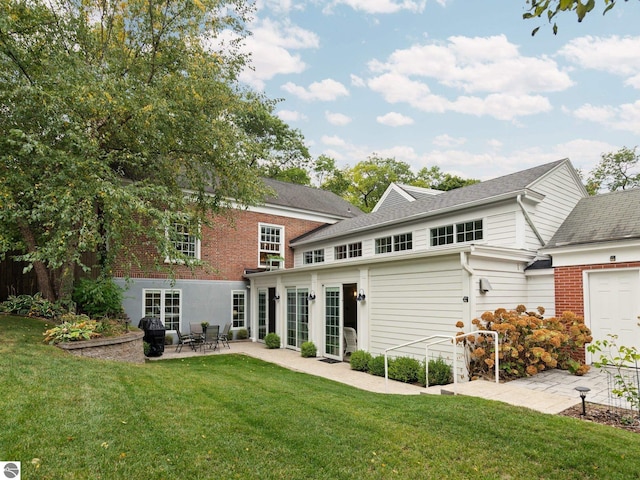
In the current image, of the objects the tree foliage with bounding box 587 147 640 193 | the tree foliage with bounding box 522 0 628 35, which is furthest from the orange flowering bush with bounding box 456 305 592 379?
the tree foliage with bounding box 587 147 640 193

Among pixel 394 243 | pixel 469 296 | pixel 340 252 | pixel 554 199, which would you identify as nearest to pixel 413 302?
pixel 469 296

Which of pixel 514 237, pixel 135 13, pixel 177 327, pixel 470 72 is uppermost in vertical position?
Result: pixel 135 13

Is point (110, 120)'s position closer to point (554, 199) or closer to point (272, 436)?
point (272, 436)

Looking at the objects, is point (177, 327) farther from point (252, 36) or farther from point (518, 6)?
point (518, 6)

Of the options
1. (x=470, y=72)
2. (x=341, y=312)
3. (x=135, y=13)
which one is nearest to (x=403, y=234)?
(x=341, y=312)

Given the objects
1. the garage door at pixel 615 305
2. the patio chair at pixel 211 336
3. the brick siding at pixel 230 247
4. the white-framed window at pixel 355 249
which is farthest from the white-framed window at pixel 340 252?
the garage door at pixel 615 305

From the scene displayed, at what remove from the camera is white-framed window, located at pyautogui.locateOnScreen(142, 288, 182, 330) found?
46.6ft

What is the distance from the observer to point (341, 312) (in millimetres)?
11250

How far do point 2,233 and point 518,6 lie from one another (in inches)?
423

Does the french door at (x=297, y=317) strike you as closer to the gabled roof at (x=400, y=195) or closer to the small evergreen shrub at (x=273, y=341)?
the small evergreen shrub at (x=273, y=341)

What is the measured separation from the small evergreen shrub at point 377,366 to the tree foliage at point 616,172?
24.8m

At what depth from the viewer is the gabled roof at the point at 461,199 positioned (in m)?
10.6

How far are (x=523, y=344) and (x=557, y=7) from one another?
6556mm

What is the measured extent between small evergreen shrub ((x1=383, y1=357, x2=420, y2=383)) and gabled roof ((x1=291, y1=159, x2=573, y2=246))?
4944mm
